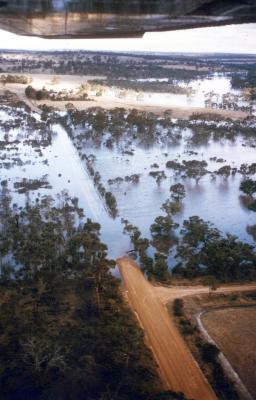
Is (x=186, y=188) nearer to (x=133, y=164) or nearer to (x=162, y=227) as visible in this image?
(x=133, y=164)

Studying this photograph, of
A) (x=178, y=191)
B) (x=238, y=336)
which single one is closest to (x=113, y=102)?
(x=178, y=191)

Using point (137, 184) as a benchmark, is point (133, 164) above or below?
above

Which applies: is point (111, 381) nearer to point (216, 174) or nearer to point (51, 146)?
point (216, 174)

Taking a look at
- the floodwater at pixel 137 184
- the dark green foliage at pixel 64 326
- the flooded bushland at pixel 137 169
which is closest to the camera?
the dark green foliage at pixel 64 326

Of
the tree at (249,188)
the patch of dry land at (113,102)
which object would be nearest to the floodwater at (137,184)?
the tree at (249,188)

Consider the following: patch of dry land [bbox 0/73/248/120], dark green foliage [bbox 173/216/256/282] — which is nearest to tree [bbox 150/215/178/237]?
dark green foliage [bbox 173/216/256/282]

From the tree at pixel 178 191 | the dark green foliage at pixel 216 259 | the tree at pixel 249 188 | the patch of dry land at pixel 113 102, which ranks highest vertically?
the patch of dry land at pixel 113 102

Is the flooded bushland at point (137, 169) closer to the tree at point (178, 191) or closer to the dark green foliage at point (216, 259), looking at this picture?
the tree at point (178, 191)
